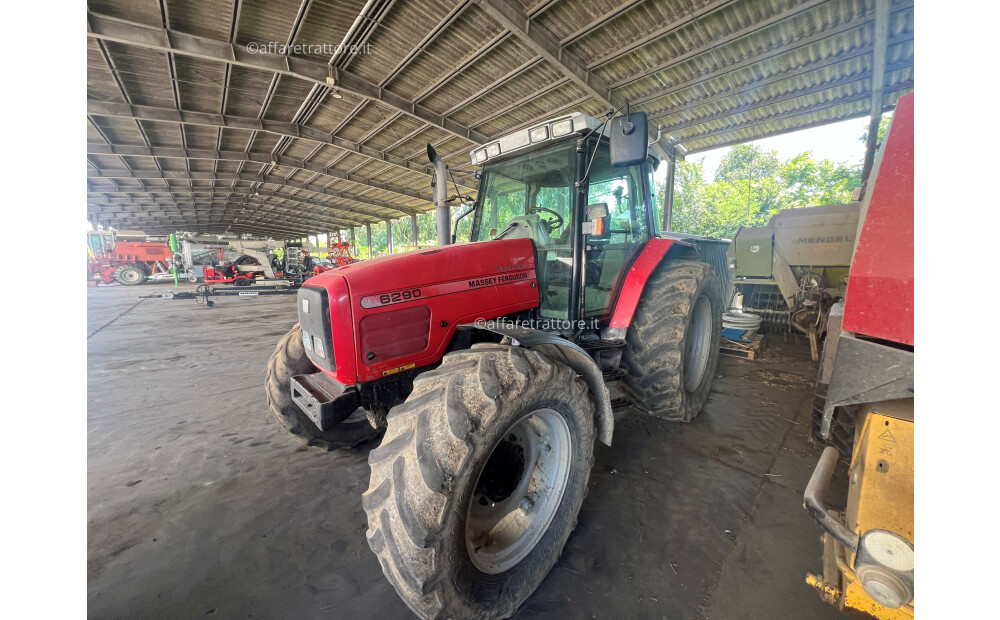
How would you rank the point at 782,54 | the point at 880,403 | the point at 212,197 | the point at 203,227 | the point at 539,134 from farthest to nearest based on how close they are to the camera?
the point at 203,227, the point at 212,197, the point at 782,54, the point at 539,134, the point at 880,403

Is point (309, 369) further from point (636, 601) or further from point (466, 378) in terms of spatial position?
point (636, 601)

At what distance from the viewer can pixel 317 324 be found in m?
1.76

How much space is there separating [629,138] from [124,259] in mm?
28819

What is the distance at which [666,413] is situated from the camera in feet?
9.21

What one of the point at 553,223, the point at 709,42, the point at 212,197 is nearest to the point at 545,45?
the point at 709,42

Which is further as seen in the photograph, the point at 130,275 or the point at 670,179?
the point at 130,275

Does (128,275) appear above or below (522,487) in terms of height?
above

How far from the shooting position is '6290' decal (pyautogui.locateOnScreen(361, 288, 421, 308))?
5.64 feet

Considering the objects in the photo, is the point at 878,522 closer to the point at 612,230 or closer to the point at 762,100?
the point at 612,230

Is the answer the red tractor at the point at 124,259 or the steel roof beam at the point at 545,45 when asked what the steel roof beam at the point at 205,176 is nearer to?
the red tractor at the point at 124,259

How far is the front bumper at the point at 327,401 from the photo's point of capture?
167cm

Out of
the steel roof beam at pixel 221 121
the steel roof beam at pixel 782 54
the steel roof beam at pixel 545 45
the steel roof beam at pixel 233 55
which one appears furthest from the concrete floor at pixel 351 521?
the steel roof beam at pixel 221 121

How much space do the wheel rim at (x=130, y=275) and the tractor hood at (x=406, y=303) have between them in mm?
23550

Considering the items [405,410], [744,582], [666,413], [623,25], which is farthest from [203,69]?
[744,582]
